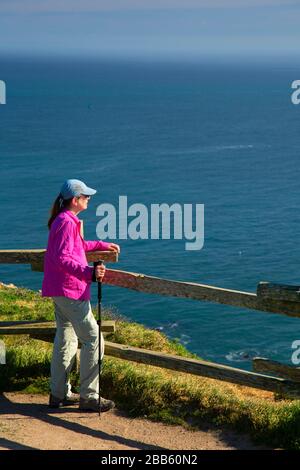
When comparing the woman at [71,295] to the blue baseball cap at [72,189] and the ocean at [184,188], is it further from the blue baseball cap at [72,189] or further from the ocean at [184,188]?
the ocean at [184,188]

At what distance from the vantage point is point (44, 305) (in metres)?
16.3

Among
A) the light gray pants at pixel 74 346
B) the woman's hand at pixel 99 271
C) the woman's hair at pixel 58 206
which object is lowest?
the light gray pants at pixel 74 346

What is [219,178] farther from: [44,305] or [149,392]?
[149,392]

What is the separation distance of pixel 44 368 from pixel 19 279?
132 ft

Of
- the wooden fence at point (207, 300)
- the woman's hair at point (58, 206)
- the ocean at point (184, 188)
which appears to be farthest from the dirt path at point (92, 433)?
the ocean at point (184, 188)

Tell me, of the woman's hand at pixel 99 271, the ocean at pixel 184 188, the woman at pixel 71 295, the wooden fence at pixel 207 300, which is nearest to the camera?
the woman's hand at pixel 99 271

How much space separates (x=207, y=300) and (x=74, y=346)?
1.54 metres

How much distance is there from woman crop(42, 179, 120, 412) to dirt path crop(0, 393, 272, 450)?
22 cm

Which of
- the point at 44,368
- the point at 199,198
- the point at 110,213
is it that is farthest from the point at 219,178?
the point at 44,368

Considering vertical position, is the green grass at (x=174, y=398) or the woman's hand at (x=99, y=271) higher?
the woman's hand at (x=99, y=271)

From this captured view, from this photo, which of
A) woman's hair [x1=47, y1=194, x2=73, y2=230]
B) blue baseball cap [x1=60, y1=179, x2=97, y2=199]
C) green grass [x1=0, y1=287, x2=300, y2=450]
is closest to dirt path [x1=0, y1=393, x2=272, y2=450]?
green grass [x1=0, y1=287, x2=300, y2=450]

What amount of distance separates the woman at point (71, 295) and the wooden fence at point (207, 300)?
0.64 m

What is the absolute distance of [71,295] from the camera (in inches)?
333

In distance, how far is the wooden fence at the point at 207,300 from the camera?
8.52 m
